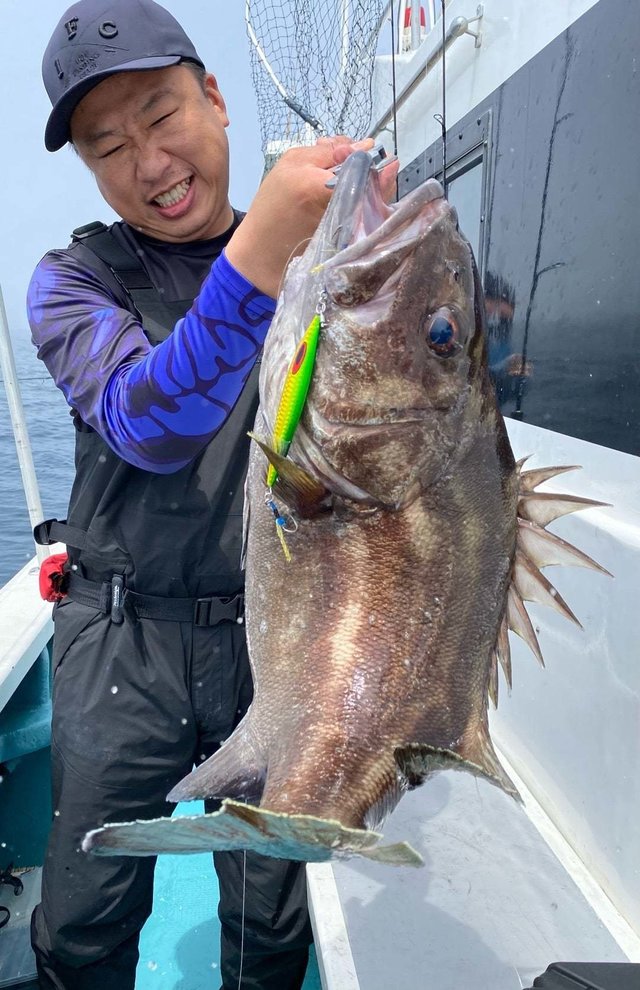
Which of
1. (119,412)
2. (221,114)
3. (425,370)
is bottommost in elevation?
(119,412)

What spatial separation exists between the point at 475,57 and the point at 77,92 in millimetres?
2632

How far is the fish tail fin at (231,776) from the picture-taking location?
1.55 metres

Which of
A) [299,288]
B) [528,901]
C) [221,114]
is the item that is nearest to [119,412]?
[299,288]

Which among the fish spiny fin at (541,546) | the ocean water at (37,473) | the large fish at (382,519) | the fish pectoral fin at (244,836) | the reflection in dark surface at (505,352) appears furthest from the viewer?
the ocean water at (37,473)

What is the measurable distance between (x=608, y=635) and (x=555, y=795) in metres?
0.81

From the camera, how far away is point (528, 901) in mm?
2396

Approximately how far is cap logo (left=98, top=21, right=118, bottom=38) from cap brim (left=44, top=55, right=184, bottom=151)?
13 cm

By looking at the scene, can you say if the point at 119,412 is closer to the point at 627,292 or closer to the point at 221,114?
the point at 221,114

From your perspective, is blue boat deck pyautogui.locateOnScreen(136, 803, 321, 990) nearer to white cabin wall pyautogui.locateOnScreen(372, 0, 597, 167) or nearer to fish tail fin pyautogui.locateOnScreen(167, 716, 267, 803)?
fish tail fin pyautogui.locateOnScreen(167, 716, 267, 803)

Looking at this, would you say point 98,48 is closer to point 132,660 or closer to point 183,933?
point 132,660

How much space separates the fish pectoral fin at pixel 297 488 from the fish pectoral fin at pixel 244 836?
23.8 inches

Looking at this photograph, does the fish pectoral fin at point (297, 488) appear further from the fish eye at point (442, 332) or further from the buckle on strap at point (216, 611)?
the buckle on strap at point (216, 611)

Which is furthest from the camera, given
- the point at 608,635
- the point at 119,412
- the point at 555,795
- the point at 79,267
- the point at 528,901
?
the point at 555,795

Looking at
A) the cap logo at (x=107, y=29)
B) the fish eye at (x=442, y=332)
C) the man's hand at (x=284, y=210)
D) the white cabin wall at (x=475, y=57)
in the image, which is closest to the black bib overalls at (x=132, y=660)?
the cap logo at (x=107, y=29)
